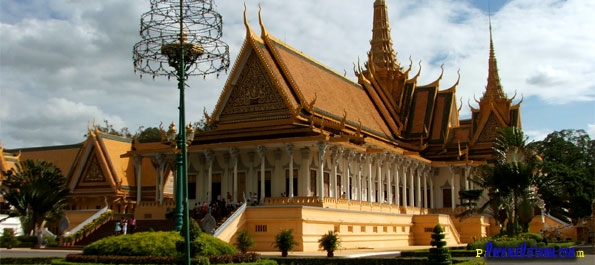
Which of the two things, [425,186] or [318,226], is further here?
[425,186]

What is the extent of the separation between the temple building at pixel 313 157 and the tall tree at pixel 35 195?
6.17ft

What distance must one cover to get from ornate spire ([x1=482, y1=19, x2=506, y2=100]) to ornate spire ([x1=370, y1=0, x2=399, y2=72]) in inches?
294

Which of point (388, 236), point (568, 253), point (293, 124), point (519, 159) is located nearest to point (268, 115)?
point (293, 124)

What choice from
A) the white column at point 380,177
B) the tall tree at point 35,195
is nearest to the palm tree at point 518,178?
the white column at point 380,177

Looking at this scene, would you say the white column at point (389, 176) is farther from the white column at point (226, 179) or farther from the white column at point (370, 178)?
the white column at point (226, 179)

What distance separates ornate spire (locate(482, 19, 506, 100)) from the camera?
55509mm

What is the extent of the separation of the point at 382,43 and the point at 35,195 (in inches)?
1192

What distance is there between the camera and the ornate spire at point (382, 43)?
5412 cm

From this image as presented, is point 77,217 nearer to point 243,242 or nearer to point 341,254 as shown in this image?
point 243,242

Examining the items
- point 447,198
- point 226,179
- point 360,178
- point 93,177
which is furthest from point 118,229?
point 447,198

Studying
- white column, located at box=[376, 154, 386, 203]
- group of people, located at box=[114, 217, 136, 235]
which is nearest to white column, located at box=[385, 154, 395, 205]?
white column, located at box=[376, 154, 386, 203]

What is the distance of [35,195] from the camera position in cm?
3434

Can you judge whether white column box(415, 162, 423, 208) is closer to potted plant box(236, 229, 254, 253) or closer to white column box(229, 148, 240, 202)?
white column box(229, 148, 240, 202)

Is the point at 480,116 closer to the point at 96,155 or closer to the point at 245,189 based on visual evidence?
the point at 245,189
